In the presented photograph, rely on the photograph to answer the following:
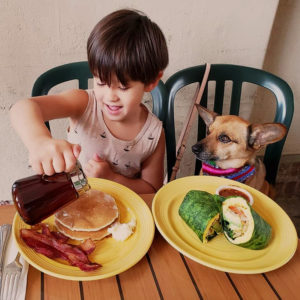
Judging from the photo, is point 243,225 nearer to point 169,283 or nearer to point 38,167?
point 169,283

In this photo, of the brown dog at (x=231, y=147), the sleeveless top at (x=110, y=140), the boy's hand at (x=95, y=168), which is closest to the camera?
the boy's hand at (x=95, y=168)

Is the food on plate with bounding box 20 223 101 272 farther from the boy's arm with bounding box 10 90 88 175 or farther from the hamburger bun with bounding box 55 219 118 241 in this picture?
the boy's arm with bounding box 10 90 88 175

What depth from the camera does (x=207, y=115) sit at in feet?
4.89

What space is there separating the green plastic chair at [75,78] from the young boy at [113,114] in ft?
0.24

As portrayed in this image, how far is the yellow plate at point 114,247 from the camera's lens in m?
0.71

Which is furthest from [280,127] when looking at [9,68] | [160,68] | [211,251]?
[9,68]

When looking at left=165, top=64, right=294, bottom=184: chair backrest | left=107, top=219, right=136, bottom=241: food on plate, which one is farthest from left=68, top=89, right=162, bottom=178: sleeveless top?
left=107, top=219, right=136, bottom=241: food on plate

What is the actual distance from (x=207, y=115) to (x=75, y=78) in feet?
1.99

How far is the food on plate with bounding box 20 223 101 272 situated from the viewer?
2.41 feet

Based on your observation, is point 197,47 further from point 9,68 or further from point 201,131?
point 9,68

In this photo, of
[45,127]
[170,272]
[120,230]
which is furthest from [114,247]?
[45,127]

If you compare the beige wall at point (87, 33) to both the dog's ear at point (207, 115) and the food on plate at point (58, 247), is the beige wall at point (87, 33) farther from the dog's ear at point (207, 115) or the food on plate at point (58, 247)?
the food on plate at point (58, 247)

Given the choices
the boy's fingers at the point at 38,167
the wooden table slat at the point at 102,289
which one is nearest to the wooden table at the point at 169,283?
the wooden table slat at the point at 102,289

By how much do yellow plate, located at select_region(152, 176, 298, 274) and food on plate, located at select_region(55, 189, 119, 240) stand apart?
12 cm
